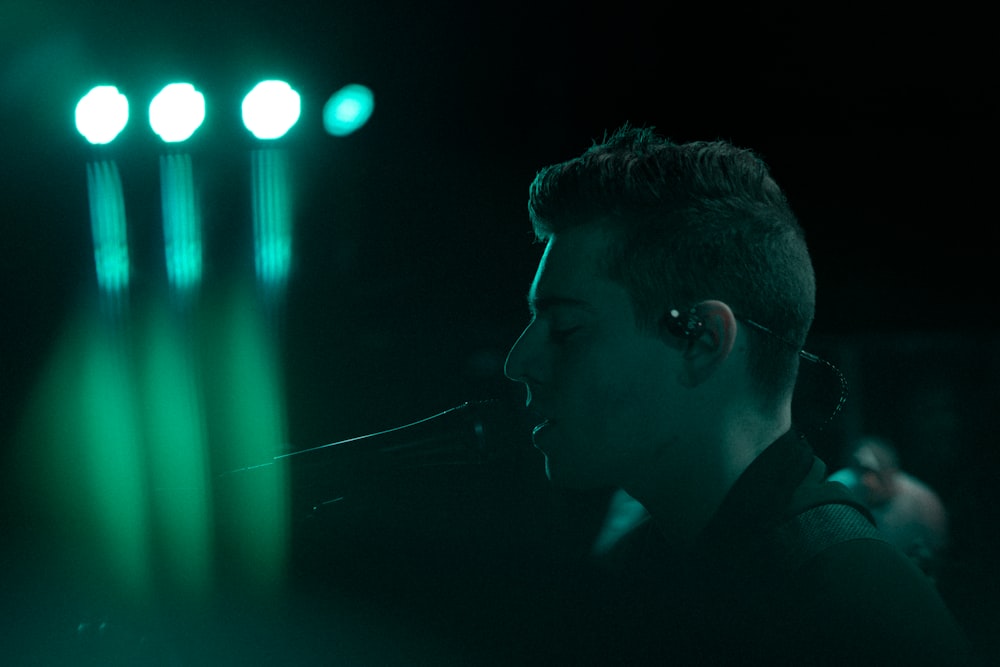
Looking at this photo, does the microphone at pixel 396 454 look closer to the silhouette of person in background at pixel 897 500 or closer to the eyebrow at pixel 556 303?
the eyebrow at pixel 556 303

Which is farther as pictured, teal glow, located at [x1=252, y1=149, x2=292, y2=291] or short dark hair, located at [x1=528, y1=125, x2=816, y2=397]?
teal glow, located at [x1=252, y1=149, x2=292, y2=291]

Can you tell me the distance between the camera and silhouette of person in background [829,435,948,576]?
2.79 m

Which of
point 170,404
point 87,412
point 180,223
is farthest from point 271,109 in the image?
point 87,412

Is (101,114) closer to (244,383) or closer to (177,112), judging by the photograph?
(177,112)

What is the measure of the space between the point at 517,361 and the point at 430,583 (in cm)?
186

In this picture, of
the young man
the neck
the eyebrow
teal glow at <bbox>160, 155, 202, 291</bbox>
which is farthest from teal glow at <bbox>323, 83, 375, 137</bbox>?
the neck

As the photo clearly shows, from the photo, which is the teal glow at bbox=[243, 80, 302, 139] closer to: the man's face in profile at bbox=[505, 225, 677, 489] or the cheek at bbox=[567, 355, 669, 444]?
the man's face in profile at bbox=[505, 225, 677, 489]

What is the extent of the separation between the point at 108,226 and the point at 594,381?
2592 mm

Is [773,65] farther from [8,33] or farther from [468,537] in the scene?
[8,33]

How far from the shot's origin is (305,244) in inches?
119

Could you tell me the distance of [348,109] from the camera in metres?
2.79

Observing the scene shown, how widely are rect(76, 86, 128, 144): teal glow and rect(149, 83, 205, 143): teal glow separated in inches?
4.5

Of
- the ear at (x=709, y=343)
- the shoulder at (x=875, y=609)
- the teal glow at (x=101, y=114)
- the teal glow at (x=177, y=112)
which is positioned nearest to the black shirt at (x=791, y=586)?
the shoulder at (x=875, y=609)

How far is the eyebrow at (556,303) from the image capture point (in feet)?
3.84
